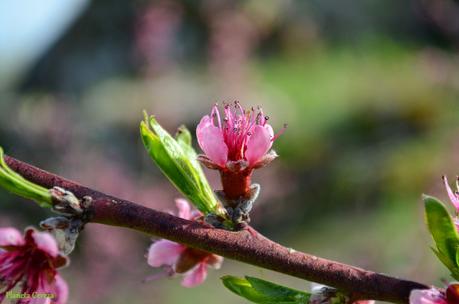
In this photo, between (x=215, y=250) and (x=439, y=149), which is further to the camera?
(x=439, y=149)

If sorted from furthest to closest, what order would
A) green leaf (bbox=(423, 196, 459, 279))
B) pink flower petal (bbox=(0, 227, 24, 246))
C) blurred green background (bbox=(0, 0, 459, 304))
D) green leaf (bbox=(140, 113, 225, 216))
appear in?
1. blurred green background (bbox=(0, 0, 459, 304))
2. green leaf (bbox=(140, 113, 225, 216))
3. pink flower petal (bbox=(0, 227, 24, 246))
4. green leaf (bbox=(423, 196, 459, 279))

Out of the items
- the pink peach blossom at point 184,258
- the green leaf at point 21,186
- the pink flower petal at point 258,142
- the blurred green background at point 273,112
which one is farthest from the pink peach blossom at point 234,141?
the blurred green background at point 273,112

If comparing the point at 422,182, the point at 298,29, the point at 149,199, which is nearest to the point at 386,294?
the point at 149,199

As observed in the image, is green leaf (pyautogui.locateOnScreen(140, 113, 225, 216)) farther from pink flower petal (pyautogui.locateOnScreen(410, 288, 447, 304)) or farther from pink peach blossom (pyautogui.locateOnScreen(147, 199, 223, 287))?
pink flower petal (pyautogui.locateOnScreen(410, 288, 447, 304))

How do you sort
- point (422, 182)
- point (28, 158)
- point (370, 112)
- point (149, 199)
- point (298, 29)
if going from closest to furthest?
1. point (149, 199)
2. point (422, 182)
3. point (28, 158)
4. point (370, 112)
5. point (298, 29)

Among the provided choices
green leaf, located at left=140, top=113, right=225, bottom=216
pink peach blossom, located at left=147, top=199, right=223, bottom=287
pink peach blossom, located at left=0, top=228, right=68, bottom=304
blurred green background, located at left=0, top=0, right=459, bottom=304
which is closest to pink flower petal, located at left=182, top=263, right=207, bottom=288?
pink peach blossom, located at left=147, top=199, right=223, bottom=287

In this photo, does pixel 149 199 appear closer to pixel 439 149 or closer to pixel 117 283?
pixel 117 283

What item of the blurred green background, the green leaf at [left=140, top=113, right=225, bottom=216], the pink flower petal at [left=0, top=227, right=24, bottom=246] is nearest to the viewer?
the pink flower petal at [left=0, top=227, right=24, bottom=246]
